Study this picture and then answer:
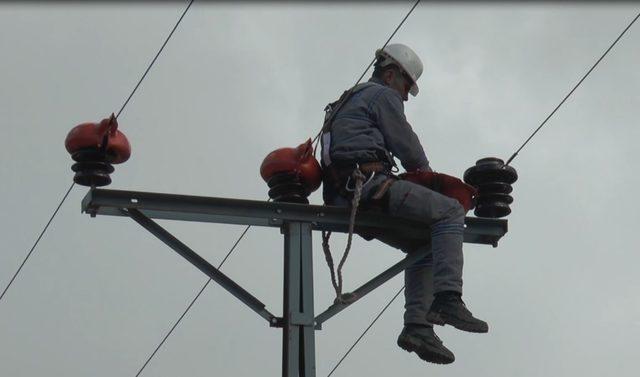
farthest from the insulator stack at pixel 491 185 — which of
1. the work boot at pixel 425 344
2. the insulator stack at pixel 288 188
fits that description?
the insulator stack at pixel 288 188

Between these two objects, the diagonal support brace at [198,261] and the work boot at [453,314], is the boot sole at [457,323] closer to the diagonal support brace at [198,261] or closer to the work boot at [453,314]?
the work boot at [453,314]

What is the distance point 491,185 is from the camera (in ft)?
31.4

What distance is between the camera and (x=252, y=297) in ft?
29.7

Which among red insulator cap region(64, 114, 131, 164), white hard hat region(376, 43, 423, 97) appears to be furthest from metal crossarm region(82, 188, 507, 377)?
white hard hat region(376, 43, 423, 97)

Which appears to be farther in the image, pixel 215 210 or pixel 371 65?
pixel 371 65

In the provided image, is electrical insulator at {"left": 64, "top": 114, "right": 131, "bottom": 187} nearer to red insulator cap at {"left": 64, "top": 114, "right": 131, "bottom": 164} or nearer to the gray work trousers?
red insulator cap at {"left": 64, "top": 114, "right": 131, "bottom": 164}

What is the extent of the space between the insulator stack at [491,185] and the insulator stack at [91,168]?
2242mm

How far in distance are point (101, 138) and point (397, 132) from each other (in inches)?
68.2

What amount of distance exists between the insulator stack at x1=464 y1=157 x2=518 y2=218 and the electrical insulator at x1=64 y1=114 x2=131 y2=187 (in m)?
2.19

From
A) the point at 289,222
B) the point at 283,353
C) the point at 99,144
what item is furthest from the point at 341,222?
the point at 99,144

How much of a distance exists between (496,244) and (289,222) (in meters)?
1.36

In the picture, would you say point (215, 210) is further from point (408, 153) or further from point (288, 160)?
point (408, 153)

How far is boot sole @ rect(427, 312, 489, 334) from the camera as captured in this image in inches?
341

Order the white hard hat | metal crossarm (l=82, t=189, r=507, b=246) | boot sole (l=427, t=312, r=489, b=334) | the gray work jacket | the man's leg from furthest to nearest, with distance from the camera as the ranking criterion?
the white hard hat < the gray work jacket < metal crossarm (l=82, t=189, r=507, b=246) < the man's leg < boot sole (l=427, t=312, r=489, b=334)
